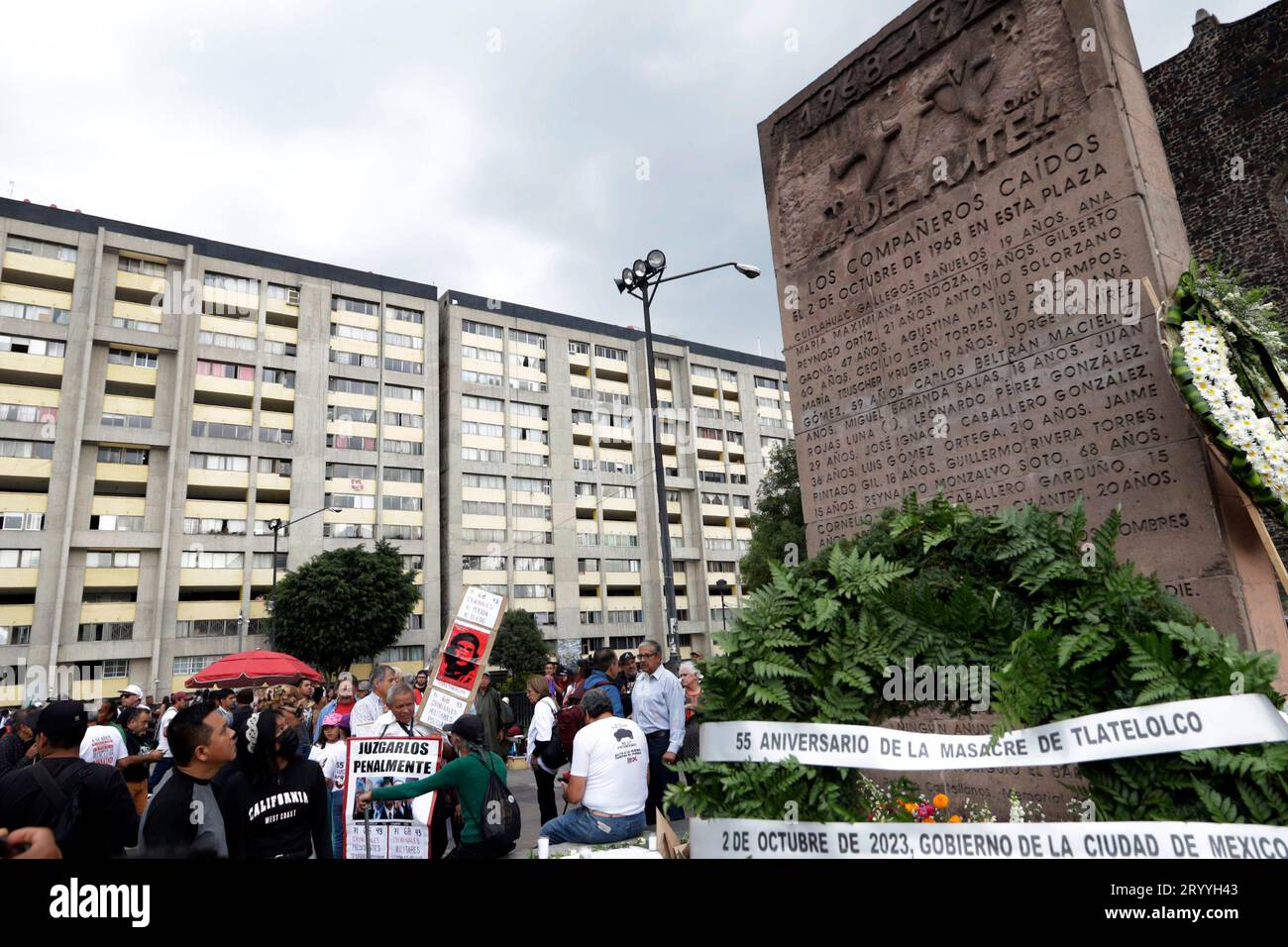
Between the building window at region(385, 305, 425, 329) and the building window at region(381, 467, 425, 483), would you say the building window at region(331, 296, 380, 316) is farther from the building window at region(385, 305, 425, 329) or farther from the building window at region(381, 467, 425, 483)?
the building window at region(381, 467, 425, 483)

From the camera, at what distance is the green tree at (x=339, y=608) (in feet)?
138

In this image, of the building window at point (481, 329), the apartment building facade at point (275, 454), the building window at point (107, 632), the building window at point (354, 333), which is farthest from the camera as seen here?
the building window at point (481, 329)

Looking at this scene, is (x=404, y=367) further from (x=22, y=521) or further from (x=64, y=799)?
(x=64, y=799)

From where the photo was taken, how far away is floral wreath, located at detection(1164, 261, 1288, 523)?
4.77 m

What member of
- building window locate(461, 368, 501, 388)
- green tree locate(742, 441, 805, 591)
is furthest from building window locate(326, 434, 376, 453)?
green tree locate(742, 441, 805, 591)

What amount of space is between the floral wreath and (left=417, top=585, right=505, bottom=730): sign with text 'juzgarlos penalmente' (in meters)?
6.06

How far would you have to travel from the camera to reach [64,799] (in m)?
4.05

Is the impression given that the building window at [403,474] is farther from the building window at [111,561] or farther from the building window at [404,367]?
the building window at [111,561]

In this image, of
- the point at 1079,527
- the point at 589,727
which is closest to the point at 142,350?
the point at 589,727

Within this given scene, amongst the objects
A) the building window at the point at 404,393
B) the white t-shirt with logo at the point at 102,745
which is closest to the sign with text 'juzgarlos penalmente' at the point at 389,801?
the white t-shirt with logo at the point at 102,745

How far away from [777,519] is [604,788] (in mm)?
30222

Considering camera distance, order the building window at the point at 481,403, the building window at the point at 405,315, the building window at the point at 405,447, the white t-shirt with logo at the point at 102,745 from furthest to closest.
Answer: the building window at the point at 481,403
the building window at the point at 405,315
the building window at the point at 405,447
the white t-shirt with logo at the point at 102,745
